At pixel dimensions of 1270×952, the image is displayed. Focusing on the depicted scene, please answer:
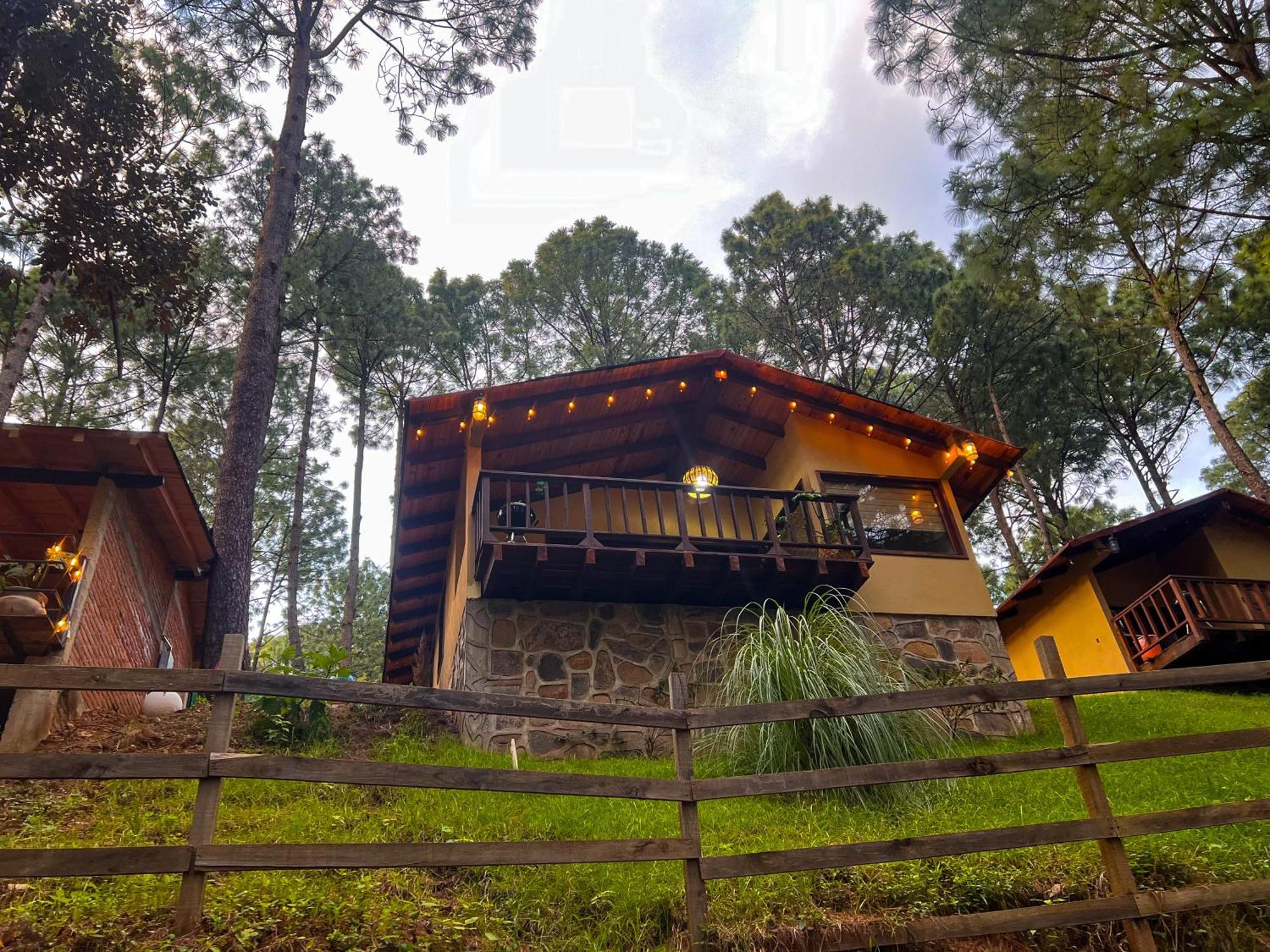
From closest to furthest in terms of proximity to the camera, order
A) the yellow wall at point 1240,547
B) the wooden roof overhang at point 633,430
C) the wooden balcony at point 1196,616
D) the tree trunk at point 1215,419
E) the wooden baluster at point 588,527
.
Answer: the wooden baluster at point 588,527 < the wooden roof overhang at point 633,430 < the wooden balcony at point 1196,616 < the tree trunk at point 1215,419 < the yellow wall at point 1240,547

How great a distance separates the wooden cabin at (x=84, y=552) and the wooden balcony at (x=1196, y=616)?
1300 cm

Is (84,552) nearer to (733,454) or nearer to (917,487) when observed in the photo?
(733,454)

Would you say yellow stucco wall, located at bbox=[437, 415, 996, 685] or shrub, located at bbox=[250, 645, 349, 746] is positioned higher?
yellow stucco wall, located at bbox=[437, 415, 996, 685]

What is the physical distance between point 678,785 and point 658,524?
6.38 metres

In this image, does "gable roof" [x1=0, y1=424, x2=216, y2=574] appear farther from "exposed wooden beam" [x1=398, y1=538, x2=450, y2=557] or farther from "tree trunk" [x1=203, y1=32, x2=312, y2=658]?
"exposed wooden beam" [x1=398, y1=538, x2=450, y2=557]

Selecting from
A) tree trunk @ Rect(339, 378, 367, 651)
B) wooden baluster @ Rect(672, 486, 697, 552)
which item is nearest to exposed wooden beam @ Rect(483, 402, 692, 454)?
wooden baluster @ Rect(672, 486, 697, 552)

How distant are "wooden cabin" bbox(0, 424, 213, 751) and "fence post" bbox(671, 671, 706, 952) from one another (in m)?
4.87

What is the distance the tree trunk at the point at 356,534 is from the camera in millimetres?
15156

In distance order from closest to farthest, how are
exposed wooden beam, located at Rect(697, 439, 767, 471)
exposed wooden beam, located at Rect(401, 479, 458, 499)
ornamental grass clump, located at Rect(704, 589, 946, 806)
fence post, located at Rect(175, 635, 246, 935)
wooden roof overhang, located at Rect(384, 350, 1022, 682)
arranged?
1. fence post, located at Rect(175, 635, 246, 935)
2. ornamental grass clump, located at Rect(704, 589, 946, 806)
3. wooden roof overhang, located at Rect(384, 350, 1022, 682)
4. exposed wooden beam, located at Rect(401, 479, 458, 499)
5. exposed wooden beam, located at Rect(697, 439, 767, 471)

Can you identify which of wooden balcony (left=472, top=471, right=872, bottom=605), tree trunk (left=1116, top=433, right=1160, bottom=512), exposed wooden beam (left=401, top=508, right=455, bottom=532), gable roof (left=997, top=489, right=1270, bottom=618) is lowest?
wooden balcony (left=472, top=471, right=872, bottom=605)

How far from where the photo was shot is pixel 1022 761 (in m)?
3.50

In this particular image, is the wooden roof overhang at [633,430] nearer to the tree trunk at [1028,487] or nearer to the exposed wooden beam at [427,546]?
the exposed wooden beam at [427,546]

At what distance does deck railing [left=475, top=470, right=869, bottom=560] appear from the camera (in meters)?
8.41

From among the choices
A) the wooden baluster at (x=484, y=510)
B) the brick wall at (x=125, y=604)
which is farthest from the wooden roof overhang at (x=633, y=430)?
the brick wall at (x=125, y=604)
